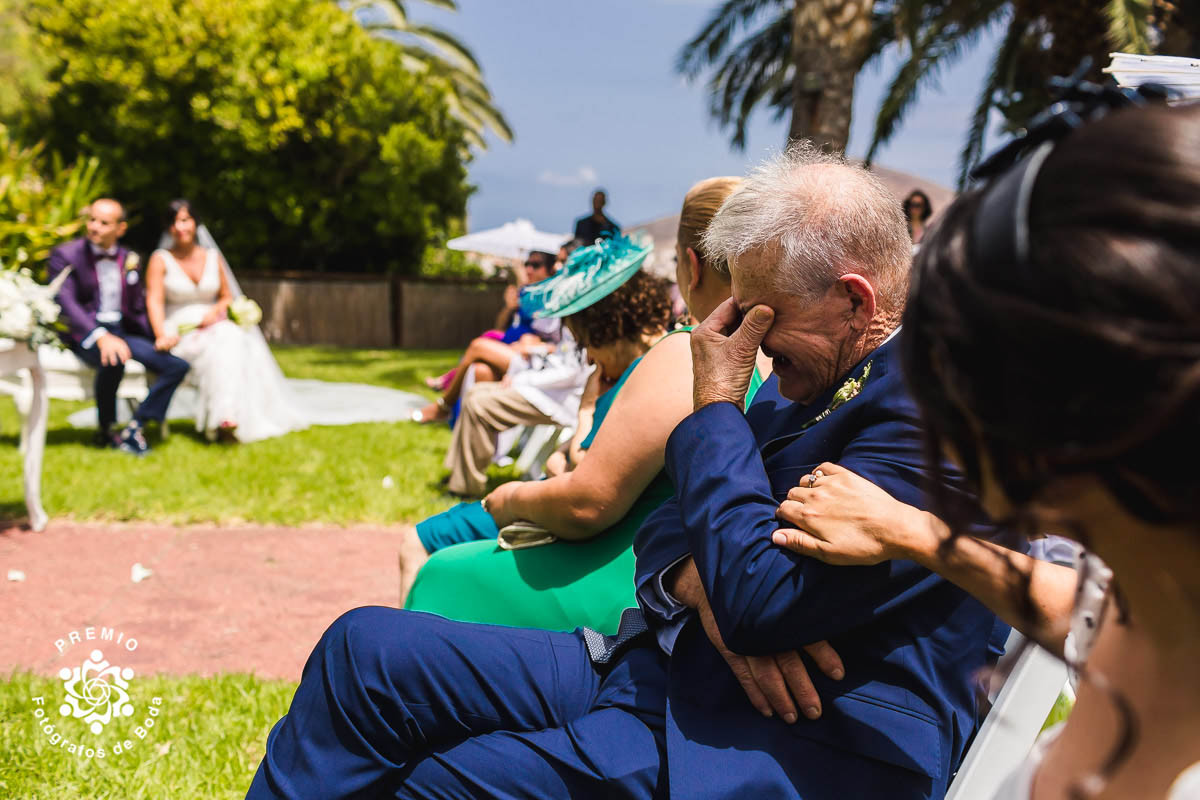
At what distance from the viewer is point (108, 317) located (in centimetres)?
771

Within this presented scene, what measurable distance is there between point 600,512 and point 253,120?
2064 centimetres

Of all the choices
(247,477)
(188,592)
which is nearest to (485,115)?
(247,477)

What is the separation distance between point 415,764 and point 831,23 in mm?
7293

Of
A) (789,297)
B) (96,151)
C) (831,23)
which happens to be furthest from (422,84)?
(789,297)

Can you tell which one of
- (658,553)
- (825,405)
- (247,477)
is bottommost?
(247,477)

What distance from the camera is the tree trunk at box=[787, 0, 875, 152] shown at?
24.8 ft

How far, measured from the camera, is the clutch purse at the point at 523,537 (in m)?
2.51

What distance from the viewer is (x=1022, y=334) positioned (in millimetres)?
759

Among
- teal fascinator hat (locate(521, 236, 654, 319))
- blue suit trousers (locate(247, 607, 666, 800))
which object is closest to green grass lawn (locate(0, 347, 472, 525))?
teal fascinator hat (locate(521, 236, 654, 319))

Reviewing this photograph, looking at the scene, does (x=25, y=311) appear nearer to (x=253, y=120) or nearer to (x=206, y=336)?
(x=206, y=336)

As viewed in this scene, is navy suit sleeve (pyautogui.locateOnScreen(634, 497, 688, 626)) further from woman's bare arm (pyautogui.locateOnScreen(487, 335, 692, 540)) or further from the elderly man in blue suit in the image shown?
woman's bare arm (pyautogui.locateOnScreen(487, 335, 692, 540))

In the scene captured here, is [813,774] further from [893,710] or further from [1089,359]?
[1089,359]
